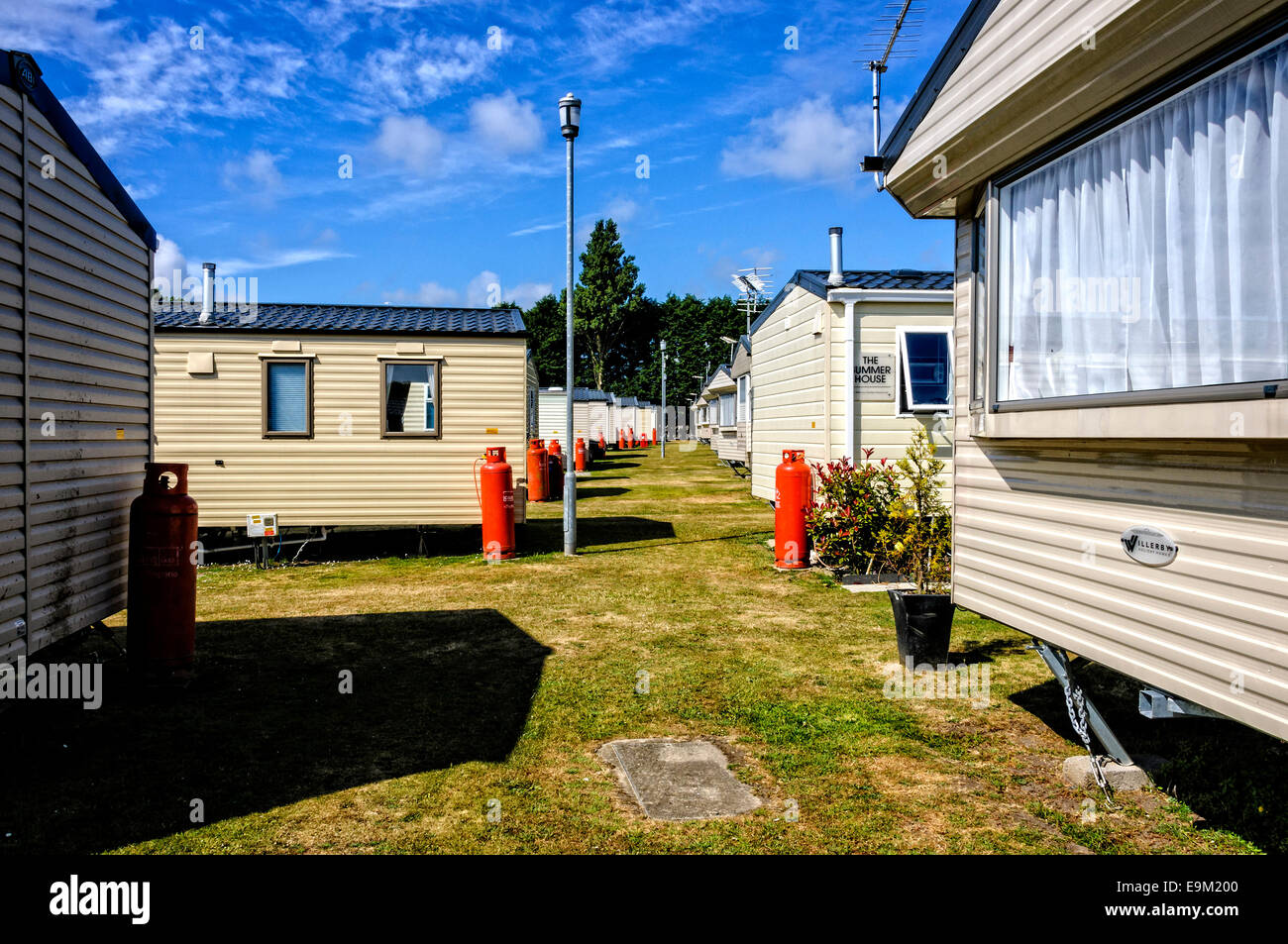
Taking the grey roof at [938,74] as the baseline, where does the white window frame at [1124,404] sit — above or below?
below

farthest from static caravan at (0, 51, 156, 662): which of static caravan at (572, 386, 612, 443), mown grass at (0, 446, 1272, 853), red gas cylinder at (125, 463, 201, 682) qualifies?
static caravan at (572, 386, 612, 443)

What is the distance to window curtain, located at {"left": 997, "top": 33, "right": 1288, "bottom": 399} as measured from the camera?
2980 millimetres

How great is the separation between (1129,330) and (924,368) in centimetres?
786

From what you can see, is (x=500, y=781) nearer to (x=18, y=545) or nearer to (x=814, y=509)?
(x=18, y=545)

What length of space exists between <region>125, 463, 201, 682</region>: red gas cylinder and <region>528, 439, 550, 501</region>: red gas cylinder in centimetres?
1360

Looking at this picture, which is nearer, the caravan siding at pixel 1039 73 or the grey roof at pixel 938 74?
→ the caravan siding at pixel 1039 73

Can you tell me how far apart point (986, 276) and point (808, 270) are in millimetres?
8304

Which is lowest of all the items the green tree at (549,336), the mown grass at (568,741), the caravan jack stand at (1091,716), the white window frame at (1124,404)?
the mown grass at (568,741)

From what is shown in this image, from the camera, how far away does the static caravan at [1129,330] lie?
3025mm

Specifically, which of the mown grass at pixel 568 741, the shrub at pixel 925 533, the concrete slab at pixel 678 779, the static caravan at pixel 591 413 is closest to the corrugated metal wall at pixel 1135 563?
the mown grass at pixel 568 741

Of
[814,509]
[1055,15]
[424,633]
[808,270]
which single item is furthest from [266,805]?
[808,270]

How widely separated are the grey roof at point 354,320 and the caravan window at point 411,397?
1.60 ft

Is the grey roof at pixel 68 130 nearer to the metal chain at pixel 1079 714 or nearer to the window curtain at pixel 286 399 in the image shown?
the window curtain at pixel 286 399

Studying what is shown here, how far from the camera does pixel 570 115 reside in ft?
37.8
